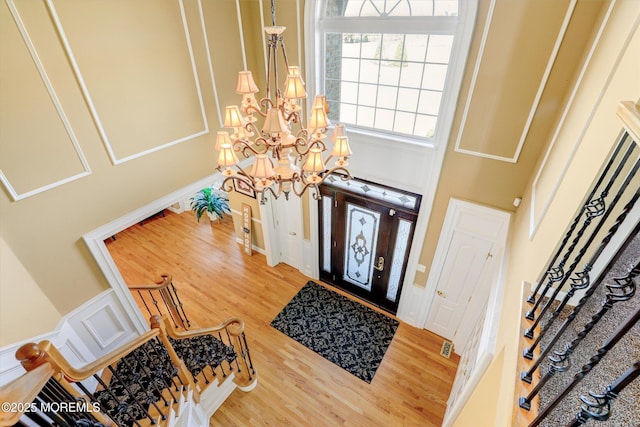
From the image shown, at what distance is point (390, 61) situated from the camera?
3.35 m

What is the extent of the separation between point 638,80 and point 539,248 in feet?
3.37

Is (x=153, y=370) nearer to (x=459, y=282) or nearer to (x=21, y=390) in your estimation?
(x=21, y=390)

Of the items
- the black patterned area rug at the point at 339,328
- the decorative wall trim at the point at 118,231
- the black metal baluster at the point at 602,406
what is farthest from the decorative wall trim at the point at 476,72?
the decorative wall trim at the point at 118,231

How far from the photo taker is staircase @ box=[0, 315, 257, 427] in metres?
1.36

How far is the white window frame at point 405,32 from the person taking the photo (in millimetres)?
2777

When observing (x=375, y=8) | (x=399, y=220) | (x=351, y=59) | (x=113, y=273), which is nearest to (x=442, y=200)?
(x=399, y=220)

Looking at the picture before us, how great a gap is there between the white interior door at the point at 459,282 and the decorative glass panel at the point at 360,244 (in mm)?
1114

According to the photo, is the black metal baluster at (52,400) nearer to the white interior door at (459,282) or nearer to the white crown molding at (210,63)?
the white crown molding at (210,63)

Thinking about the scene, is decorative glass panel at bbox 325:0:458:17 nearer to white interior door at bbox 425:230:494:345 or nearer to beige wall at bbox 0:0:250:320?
beige wall at bbox 0:0:250:320

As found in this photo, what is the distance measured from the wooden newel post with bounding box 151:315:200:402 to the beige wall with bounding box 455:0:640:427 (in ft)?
8.17

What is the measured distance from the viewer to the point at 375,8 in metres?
3.19

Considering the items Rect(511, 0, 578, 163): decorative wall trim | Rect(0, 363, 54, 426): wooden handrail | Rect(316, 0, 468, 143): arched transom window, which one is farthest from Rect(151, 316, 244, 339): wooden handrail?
Rect(511, 0, 578, 163): decorative wall trim

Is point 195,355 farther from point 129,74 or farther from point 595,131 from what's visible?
point 595,131

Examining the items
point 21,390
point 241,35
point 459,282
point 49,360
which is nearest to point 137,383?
point 49,360
